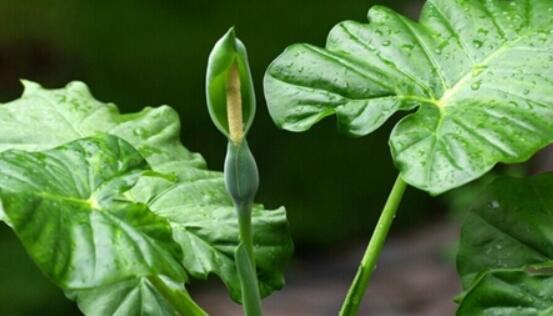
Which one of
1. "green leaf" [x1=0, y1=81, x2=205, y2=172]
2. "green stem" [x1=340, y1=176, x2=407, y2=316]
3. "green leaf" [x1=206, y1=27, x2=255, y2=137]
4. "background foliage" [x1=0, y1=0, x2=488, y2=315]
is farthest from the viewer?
"background foliage" [x1=0, y1=0, x2=488, y2=315]

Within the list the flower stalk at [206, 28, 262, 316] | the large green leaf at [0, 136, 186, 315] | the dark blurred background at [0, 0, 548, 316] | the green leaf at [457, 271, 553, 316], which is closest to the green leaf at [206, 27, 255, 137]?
the flower stalk at [206, 28, 262, 316]

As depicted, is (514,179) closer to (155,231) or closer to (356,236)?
(155,231)

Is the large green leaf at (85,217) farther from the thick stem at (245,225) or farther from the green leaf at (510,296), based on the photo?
the green leaf at (510,296)

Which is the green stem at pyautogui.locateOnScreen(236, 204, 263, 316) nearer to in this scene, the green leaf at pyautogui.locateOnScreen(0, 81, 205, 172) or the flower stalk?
the flower stalk

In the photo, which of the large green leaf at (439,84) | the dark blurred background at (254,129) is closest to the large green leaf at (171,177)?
the large green leaf at (439,84)

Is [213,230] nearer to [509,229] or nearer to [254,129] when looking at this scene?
[509,229]

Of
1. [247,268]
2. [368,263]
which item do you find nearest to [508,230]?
[368,263]
